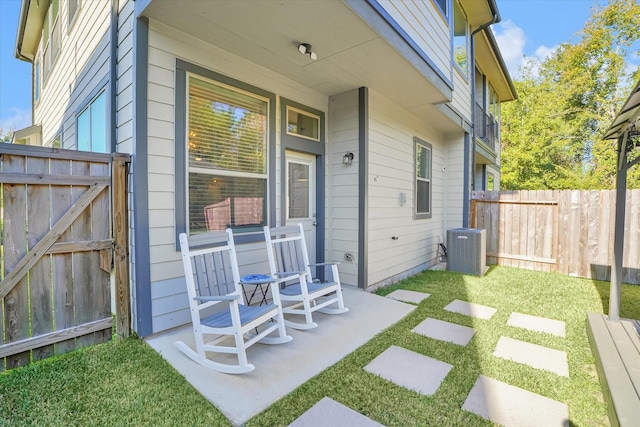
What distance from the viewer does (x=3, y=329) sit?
2.33m

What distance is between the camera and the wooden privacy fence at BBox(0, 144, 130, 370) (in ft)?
7.73

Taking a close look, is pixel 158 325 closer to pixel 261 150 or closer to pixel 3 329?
pixel 3 329

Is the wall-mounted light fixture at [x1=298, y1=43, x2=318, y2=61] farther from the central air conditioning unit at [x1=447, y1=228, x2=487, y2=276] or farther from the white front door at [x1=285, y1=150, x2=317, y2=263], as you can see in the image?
the central air conditioning unit at [x1=447, y1=228, x2=487, y2=276]

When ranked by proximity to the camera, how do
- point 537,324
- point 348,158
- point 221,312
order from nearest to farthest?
point 221,312 → point 537,324 → point 348,158

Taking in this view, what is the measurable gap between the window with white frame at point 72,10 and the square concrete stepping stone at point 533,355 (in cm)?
729

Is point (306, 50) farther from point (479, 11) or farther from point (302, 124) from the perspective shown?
point (479, 11)

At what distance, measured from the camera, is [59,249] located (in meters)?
2.56

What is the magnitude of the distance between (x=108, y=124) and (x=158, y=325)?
230 cm

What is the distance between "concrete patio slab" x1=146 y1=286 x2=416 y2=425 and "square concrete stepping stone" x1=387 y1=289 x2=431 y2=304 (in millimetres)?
622

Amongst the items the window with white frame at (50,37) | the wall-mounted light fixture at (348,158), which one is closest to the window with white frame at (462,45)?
the wall-mounted light fixture at (348,158)

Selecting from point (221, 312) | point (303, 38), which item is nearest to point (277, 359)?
point (221, 312)

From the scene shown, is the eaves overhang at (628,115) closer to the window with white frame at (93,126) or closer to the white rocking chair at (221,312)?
the white rocking chair at (221,312)

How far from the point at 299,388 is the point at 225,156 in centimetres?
256

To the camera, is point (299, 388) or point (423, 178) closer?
point (299, 388)
